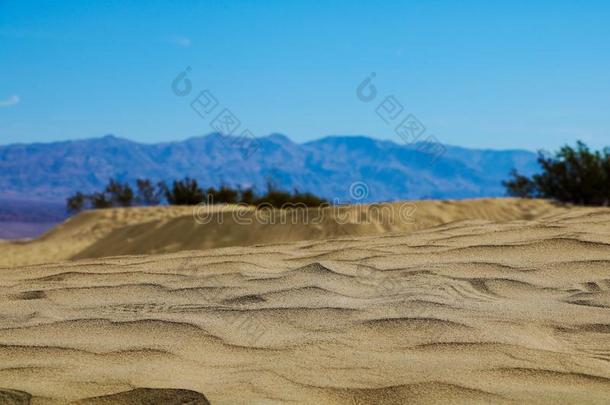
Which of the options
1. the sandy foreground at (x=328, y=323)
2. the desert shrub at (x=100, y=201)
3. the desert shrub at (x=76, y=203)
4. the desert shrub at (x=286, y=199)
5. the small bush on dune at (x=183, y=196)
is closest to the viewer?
the sandy foreground at (x=328, y=323)

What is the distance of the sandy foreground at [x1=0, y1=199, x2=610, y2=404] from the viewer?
5.88 feet

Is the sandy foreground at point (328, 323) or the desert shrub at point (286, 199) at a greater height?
the desert shrub at point (286, 199)

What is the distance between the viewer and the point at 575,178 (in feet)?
48.5

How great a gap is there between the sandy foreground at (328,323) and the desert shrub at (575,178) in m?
11.2

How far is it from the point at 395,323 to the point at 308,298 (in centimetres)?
46

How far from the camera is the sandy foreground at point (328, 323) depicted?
1793mm

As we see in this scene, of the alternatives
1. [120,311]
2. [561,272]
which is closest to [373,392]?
[120,311]

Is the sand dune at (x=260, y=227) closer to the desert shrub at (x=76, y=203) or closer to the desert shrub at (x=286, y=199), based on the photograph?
the desert shrub at (x=286, y=199)

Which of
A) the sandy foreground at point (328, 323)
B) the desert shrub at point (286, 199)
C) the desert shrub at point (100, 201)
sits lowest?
the sandy foreground at point (328, 323)

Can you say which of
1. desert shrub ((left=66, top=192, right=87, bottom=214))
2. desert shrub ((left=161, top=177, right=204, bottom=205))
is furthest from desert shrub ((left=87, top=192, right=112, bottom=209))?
desert shrub ((left=161, top=177, right=204, bottom=205))

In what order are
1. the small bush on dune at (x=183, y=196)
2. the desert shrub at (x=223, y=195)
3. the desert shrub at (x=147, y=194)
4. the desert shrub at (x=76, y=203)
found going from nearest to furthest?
the small bush on dune at (x=183, y=196)
the desert shrub at (x=223, y=195)
the desert shrub at (x=76, y=203)
the desert shrub at (x=147, y=194)

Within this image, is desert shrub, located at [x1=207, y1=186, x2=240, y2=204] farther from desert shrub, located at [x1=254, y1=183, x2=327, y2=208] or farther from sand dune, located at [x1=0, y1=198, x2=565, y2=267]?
sand dune, located at [x1=0, y1=198, x2=565, y2=267]

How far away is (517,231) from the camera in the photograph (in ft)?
12.3

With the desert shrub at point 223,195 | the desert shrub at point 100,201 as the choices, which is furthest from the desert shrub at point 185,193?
the desert shrub at point 100,201
